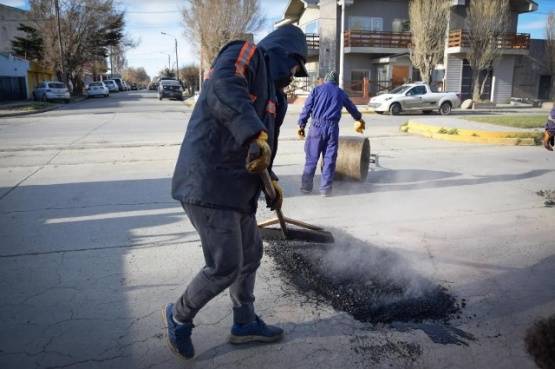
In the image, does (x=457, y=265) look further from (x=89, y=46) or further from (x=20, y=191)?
(x=89, y=46)

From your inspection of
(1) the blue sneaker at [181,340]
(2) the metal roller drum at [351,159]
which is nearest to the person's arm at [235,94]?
(1) the blue sneaker at [181,340]

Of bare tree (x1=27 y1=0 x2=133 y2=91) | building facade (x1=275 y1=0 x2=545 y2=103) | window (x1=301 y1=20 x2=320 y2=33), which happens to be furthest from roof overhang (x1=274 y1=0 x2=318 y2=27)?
bare tree (x1=27 y1=0 x2=133 y2=91)

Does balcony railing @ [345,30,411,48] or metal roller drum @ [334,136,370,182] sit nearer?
metal roller drum @ [334,136,370,182]

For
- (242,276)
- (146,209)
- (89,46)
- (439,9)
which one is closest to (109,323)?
(242,276)

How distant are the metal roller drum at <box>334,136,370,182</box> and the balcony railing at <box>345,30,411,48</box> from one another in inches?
1028

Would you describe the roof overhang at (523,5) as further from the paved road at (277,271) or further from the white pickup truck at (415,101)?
the paved road at (277,271)

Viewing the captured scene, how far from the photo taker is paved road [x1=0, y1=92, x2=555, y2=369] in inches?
108

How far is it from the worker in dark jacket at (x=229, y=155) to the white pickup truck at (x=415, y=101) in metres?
20.1

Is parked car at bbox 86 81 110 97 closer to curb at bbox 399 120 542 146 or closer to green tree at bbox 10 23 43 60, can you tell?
green tree at bbox 10 23 43 60

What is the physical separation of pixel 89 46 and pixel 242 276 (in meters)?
43.4

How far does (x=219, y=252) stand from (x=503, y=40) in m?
33.0

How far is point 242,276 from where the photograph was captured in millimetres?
2734

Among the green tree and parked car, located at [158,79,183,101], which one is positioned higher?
the green tree

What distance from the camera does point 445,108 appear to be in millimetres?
22469
